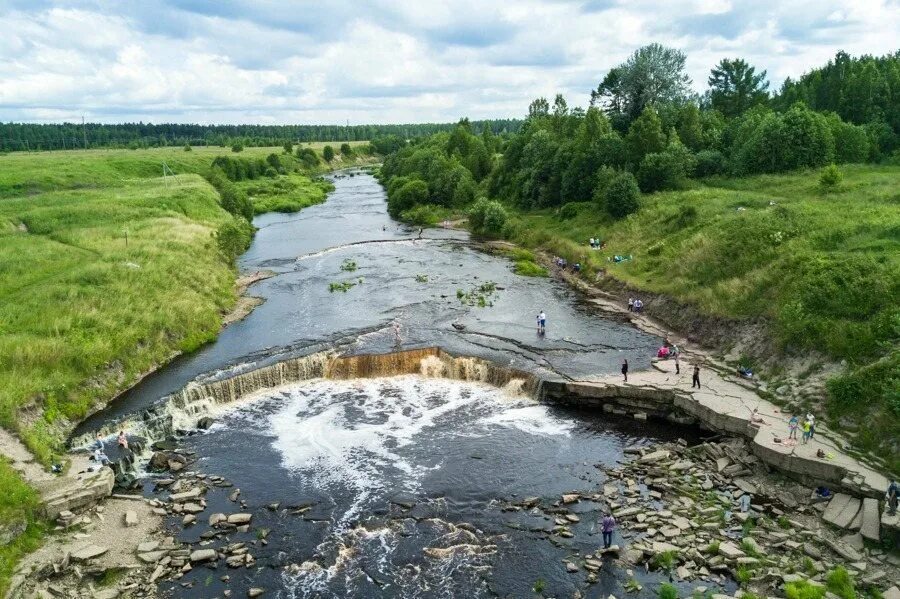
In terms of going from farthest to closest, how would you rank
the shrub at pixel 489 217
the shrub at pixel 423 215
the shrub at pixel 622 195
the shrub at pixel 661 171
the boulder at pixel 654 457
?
the shrub at pixel 423 215 < the shrub at pixel 489 217 < the shrub at pixel 661 171 < the shrub at pixel 622 195 < the boulder at pixel 654 457

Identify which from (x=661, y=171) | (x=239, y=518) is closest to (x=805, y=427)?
(x=239, y=518)

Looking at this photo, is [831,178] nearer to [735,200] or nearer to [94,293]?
[735,200]

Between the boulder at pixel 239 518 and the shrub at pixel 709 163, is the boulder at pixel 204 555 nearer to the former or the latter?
the boulder at pixel 239 518

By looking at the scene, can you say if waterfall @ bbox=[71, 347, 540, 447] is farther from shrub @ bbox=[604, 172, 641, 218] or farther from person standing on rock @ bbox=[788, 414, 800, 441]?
shrub @ bbox=[604, 172, 641, 218]

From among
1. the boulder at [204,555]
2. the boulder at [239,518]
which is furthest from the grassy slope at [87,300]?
the boulder at [239,518]

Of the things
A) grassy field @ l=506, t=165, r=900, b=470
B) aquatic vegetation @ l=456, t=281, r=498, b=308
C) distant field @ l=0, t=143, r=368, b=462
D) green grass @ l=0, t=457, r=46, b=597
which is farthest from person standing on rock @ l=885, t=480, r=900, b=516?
distant field @ l=0, t=143, r=368, b=462

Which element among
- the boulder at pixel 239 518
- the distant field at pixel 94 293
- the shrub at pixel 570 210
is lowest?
the boulder at pixel 239 518

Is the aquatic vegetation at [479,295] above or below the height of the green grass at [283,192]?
below

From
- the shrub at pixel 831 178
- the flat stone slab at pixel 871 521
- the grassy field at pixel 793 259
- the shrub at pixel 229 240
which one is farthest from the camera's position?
the shrub at pixel 229 240
